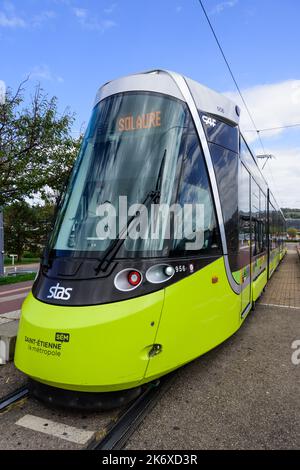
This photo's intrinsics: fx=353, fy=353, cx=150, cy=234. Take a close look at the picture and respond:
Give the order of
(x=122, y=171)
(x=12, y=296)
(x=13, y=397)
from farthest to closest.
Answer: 1. (x=12, y=296)
2. (x=122, y=171)
3. (x=13, y=397)

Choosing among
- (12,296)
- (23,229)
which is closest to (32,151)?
(12,296)

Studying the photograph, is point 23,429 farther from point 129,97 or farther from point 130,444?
point 129,97

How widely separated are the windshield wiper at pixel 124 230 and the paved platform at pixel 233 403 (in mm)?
1460

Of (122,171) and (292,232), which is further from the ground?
(122,171)

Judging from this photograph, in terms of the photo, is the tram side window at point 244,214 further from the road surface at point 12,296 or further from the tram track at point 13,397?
the road surface at point 12,296

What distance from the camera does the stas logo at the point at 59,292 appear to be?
3.33 m

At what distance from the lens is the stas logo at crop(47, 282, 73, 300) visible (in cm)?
333

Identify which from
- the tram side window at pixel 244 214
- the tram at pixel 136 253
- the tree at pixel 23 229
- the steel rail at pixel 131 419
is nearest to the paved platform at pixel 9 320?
the tram at pixel 136 253

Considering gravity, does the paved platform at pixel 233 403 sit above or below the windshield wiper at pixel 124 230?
below

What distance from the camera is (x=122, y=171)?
3.77 metres

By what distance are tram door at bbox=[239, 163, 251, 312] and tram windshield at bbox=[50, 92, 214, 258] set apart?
1.87m
